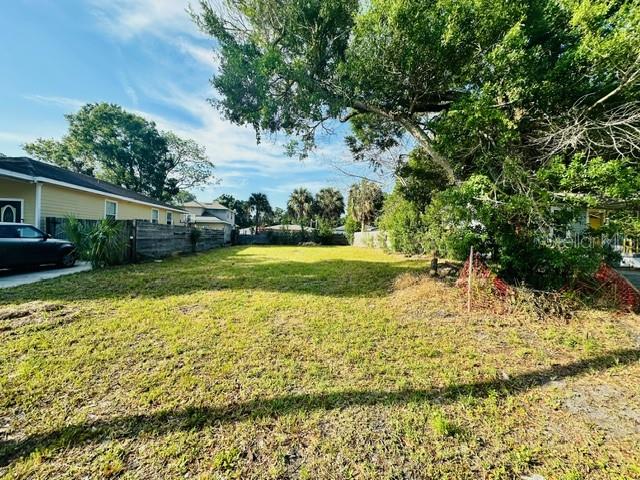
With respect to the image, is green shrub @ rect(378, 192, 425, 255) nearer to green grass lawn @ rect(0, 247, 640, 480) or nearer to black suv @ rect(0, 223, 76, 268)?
green grass lawn @ rect(0, 247, 640, 480)

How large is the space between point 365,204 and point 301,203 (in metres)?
18.3

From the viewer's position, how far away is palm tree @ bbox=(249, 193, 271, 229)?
4947 cm

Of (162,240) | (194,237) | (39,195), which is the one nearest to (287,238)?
(194,237)

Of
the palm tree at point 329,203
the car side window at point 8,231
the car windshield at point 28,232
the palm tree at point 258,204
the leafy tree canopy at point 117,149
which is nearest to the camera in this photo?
the car side window at point 8,231

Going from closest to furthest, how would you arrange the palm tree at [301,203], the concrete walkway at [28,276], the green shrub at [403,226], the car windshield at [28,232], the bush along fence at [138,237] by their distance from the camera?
1. the concrete walkway at [28,276]
2. the car windshield at [28,232]
3. the bush along fence at [138,237]
4. the green shrub at [403,226]
5. the palm tree at [301,203]

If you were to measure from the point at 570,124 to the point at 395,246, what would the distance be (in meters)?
11.0

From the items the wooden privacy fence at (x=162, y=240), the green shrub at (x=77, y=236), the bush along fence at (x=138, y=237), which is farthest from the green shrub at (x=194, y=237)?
the green shrub at (x=77, y=236)

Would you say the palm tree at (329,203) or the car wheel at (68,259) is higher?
the palm tree at (329,203)

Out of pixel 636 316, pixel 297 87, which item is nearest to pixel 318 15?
pixel 297 87

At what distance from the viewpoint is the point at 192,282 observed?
23.3ft

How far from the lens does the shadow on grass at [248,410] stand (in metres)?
2.00

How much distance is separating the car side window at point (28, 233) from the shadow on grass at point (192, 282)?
1.87m

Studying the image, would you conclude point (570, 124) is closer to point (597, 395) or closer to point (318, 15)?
point (597, 395)

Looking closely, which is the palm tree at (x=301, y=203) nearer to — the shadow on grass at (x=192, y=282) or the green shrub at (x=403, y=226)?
the green shrub at (x=403, y=226)
